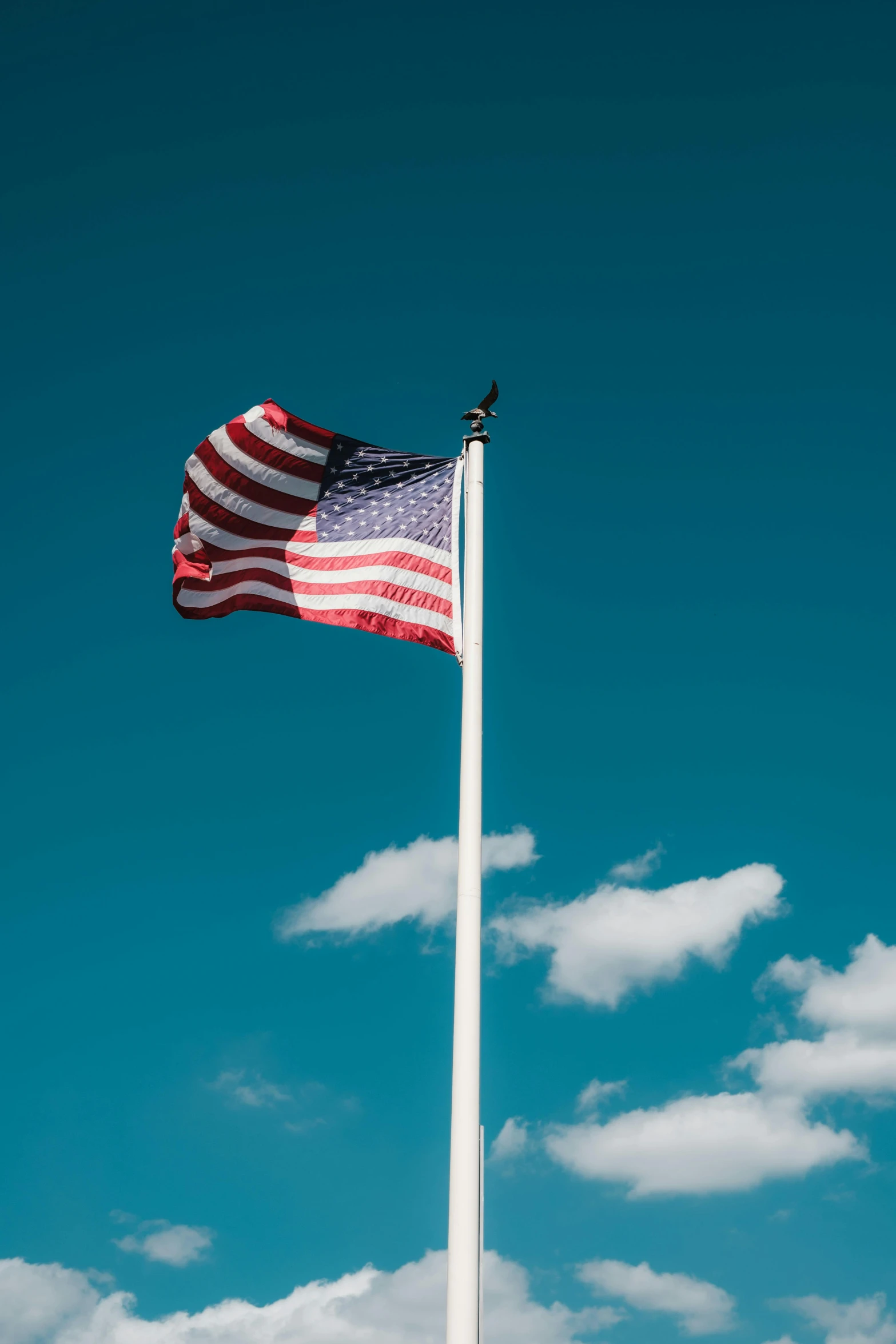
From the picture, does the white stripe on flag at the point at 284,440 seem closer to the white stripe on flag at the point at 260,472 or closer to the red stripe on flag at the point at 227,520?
the white stripe on flag at the point at 260,472

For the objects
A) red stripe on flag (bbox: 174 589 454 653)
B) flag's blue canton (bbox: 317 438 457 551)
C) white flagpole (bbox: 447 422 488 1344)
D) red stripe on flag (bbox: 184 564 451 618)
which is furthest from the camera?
flag's blue canton (bbox: 317 438 457 551)

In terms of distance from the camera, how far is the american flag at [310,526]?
17172 mm

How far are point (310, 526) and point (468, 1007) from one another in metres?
8.44

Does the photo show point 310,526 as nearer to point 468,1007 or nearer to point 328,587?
point 328,587

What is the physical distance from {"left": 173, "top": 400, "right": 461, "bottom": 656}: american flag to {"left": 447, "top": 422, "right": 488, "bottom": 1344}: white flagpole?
4.65 feet

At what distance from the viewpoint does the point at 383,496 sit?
18.3 metres

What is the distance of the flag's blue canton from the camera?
17.6 m

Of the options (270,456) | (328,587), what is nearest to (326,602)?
(328,587)

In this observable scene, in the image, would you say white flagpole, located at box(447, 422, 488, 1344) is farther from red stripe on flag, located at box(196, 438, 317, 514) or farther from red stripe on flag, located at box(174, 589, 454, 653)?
red stripe on flag, located at box(196, 438, 317, 514)

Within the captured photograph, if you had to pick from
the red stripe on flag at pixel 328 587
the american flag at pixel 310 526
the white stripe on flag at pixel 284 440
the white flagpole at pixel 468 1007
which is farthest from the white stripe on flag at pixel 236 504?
the white flagpole at pixel 468 1007

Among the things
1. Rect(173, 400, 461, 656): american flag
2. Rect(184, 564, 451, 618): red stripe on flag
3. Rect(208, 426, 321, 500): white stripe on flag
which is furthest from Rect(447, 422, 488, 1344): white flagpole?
Rect(208, 426, 321, 500): white stripe on flag

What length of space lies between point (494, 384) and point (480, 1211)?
10550 mm

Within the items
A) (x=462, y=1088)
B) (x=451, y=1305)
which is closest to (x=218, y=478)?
(x=462, y=1088)

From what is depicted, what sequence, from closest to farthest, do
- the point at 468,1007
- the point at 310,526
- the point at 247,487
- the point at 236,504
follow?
Answer: the point at 468,1007
the point at 310,526
the point at 236,504
the point at 247,487
